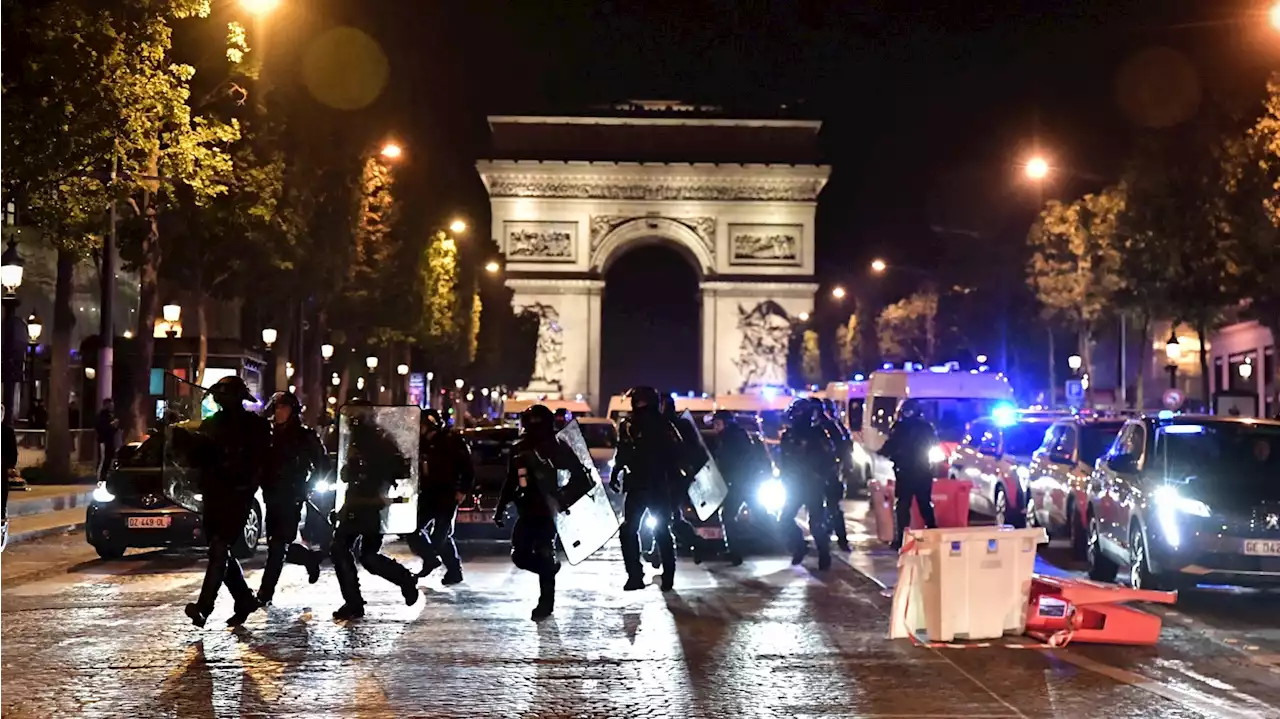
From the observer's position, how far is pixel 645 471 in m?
12.8

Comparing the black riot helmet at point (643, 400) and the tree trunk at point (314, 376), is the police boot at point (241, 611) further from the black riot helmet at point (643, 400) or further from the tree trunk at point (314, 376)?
the tree trunk at point (314, 376)

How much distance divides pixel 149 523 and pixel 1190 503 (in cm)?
961

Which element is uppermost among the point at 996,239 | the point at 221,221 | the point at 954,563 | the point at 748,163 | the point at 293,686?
the point at 748,163

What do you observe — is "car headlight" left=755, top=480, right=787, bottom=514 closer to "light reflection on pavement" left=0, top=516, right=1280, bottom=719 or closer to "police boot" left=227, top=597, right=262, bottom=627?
"light reflection on pavement" left=0, top=516, right=1280, bottom=719

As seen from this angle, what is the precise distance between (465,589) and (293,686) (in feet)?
15.2

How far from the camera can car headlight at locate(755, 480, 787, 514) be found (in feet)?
53.6

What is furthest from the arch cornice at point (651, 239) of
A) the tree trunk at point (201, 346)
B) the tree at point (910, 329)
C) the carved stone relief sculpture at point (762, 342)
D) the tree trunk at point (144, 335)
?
the tree trunk at point (144, 335)

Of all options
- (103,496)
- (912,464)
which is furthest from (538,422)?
(103,496)

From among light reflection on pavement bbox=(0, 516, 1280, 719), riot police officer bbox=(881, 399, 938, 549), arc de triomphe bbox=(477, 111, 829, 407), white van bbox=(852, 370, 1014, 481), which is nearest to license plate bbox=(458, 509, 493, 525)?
light reflection on pavement bbox=(0, 516, 1280, 719)

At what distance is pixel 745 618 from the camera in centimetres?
1130

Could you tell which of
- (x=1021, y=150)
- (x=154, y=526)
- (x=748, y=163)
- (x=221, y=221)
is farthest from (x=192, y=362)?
(x=748, y=163)

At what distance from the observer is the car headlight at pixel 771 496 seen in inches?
643

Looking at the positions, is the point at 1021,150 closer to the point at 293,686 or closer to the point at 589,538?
the point at 589,538

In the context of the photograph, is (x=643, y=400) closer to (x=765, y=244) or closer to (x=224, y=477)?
(x=224, y=477)
